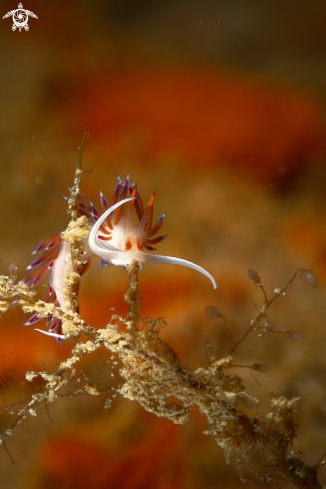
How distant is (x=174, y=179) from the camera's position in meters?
2.72

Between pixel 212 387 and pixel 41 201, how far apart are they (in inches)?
76.6

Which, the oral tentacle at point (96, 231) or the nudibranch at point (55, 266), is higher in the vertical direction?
the oral tentacle at point (96, 231)

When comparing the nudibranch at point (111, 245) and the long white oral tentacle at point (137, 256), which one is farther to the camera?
the nudibranch at point (111, 245)

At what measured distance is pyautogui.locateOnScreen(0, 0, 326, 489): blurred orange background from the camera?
2.26m

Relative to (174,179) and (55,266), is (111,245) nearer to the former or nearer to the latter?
(55,266)

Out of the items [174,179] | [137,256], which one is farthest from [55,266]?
[174,179]

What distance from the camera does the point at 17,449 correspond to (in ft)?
7.60

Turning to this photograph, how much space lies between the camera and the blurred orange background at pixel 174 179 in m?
2.26

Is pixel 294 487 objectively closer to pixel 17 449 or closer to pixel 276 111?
pixel 17 449

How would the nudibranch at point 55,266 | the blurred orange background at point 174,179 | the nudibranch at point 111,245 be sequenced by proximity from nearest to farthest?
the nudibranch at point 111,245
the nudibranch at point 55,266
the blurred orange background at point 174,179

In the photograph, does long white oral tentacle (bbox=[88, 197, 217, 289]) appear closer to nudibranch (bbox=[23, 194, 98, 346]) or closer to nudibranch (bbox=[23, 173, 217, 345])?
nudibranch (bbox=[23, 173, 217, 345])

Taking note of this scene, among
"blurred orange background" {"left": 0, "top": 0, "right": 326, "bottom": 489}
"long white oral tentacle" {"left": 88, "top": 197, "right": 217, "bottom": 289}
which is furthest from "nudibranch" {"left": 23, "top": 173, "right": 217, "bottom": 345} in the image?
"blurred orange background" {"left": 0, "top": 0, "right": 326, "bottom": 489}

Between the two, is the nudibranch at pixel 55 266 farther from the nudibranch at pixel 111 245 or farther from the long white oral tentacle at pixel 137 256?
the long white oral tentacle at pixel 137 256

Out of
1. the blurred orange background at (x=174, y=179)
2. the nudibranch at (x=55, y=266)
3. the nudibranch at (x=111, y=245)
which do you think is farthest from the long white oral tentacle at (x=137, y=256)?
the blurred orange background at (x=174, y=179)
